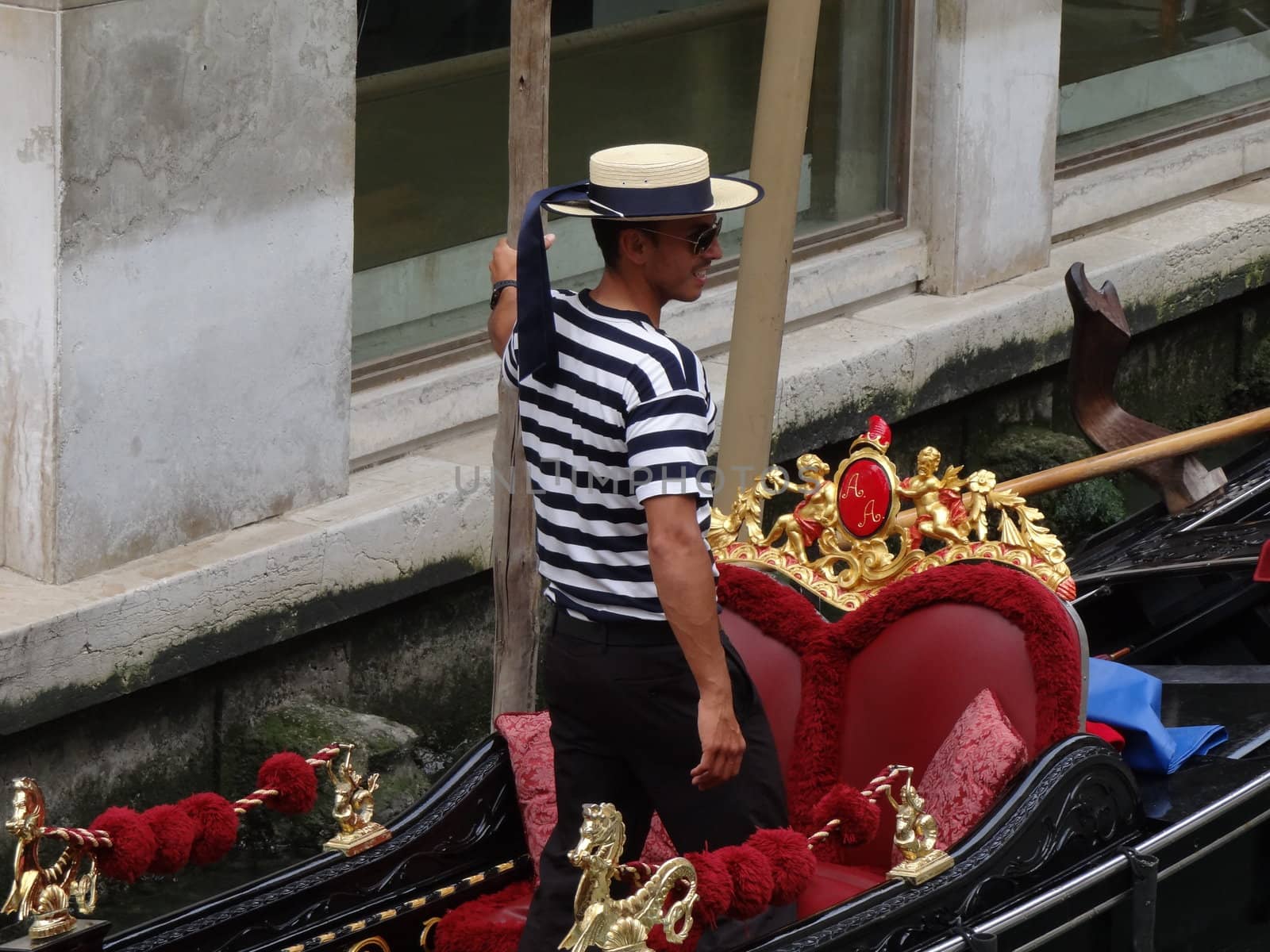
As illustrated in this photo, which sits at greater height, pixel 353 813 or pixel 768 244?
pixel 768 244

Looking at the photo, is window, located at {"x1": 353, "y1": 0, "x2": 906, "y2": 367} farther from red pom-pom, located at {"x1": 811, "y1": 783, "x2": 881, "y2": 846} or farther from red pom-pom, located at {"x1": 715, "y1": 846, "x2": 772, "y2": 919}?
red pom-pom, located at {"x1": 715, "y1": 846, "x2": 772, "y2": 919}

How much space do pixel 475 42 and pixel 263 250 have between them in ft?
4.32

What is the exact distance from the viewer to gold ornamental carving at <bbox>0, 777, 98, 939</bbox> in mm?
2525

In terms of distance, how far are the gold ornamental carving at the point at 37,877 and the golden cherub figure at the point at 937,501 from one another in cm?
142

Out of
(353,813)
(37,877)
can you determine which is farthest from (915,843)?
(37,877)

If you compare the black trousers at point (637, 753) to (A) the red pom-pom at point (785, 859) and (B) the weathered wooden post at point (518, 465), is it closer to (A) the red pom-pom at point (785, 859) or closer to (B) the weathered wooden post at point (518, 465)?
(A) the red pom-pom at point (785, 859)

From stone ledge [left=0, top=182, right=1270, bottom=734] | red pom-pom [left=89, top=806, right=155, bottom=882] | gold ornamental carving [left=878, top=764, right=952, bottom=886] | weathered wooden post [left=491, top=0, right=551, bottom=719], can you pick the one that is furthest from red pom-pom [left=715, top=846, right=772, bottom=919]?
stone ledge [left=0, top=182, right=1270, bottom=734]

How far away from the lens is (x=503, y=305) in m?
3.19

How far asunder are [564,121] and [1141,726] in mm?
3390

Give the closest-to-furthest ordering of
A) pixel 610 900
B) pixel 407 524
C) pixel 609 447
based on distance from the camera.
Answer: pixel 610 900 < pixel 609 447 < pixel 407 524

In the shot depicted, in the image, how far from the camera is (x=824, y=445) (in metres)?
6.25

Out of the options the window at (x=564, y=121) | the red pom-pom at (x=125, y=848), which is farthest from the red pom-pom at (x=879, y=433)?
the window at (x=564, y=121)

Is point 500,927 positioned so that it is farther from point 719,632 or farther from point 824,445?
point 824,445

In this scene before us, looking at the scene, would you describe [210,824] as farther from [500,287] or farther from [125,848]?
[500,287]
